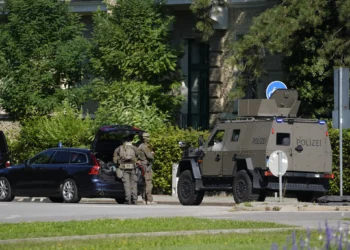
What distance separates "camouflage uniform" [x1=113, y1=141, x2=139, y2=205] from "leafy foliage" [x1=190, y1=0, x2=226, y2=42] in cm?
717

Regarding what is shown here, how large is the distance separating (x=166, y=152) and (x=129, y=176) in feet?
16.0

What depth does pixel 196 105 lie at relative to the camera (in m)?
37.8

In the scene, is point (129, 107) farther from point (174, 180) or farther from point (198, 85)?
point (198, 85)

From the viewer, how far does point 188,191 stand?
26.8 metres

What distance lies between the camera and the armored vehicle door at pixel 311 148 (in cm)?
2508

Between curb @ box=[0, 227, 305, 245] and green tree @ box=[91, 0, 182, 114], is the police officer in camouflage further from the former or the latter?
curb @ box=[0, 227, 305, 245]

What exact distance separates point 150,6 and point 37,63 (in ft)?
14.8

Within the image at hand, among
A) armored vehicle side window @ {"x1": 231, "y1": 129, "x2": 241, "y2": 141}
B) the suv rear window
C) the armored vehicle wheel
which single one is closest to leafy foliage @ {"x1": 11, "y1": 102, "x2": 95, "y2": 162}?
the suv rear window

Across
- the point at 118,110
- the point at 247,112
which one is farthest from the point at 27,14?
the point at 247,112

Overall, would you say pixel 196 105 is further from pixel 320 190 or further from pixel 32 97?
pixel 320 190

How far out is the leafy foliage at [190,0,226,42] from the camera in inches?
1318

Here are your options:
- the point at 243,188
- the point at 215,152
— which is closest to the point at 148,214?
the point at 243,188

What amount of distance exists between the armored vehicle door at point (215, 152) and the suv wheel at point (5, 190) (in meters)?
5.95

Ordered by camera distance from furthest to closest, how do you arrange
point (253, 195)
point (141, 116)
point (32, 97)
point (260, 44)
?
point (32, 97)
point (141, 116)
point (260, 44)
point (253, 195)
